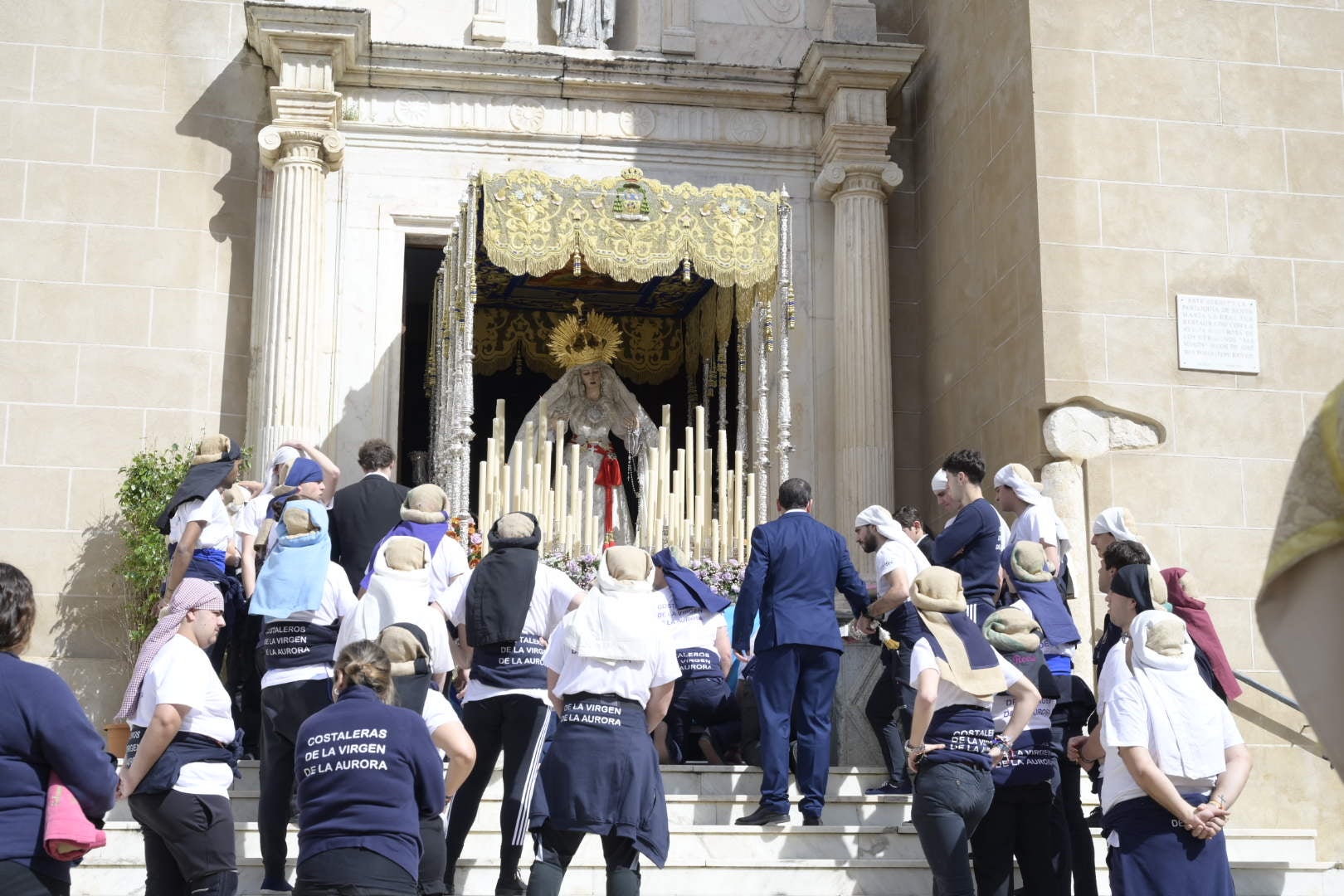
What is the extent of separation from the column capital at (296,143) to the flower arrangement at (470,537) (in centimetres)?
325

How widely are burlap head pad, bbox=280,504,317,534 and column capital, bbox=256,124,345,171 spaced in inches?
224

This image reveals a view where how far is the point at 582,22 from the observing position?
13.6m

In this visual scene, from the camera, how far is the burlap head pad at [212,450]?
898 centimetres

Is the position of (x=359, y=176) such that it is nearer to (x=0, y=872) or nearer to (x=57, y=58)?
(x=57, y=58)

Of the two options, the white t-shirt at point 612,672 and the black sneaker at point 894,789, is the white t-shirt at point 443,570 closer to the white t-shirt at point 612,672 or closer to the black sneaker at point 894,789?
the white t-shirt at point 612,672

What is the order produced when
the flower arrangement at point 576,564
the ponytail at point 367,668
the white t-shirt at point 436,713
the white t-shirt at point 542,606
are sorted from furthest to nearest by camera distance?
the flower arrangement at point 576,564 < the white t-shirt at point 542,606 < the white t-shirt at point 436,713 < the ponytail at point 367,668

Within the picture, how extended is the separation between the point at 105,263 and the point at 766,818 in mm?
7378

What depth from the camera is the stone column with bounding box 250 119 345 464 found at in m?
11.9

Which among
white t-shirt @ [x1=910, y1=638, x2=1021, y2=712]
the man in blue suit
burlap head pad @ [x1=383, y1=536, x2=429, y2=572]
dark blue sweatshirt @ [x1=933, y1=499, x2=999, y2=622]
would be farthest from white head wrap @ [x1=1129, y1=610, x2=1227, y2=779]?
burlap head pad @ [x1=383, y1=536, x2=429, y2=572]

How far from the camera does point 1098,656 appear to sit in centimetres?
730

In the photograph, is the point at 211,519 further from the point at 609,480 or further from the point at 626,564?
the point at 609,480

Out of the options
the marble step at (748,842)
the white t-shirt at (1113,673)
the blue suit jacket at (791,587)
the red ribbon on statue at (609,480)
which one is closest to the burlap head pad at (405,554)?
Answer: the marble step at (748,842)

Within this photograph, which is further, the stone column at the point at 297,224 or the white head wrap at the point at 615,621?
the stone column at the point at 297,224

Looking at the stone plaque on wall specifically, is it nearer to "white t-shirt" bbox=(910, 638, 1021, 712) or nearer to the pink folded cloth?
"white t-shirt" bbox=(910, 638, 1021, 712)
